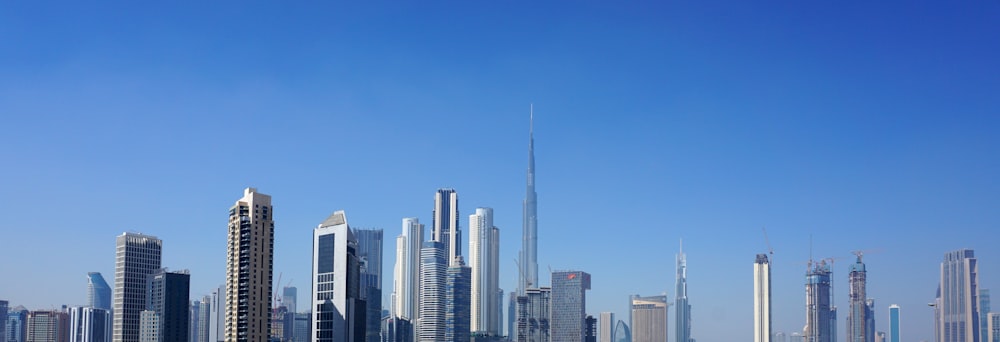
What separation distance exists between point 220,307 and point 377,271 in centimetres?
3105

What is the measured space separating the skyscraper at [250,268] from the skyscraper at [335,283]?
9455 millimetres

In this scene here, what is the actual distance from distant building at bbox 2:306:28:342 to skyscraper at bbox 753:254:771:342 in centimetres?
5736

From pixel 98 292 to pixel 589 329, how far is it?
36593mm

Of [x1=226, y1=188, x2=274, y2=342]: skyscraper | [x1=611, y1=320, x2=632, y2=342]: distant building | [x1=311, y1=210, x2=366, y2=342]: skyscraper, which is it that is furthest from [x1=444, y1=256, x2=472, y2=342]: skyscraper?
[x1=226, y1=188, x2=274, y2=342]: skyscraper

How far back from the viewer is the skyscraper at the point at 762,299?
310 ft

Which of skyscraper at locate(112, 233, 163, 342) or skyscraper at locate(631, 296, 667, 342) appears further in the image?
skyscraper at locate(631, 296, 667, 342)

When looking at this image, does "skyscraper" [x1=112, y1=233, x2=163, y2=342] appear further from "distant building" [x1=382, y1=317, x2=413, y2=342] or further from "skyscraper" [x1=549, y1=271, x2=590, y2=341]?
"skyscraper" [x1=549, y1=271, x2=590, y2=341]

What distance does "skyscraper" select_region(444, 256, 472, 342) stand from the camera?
84812mm

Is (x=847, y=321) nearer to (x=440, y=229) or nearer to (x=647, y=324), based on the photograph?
(x=647, y=324)

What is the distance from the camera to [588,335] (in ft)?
282

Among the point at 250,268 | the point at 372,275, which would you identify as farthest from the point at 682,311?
the point at 250,268

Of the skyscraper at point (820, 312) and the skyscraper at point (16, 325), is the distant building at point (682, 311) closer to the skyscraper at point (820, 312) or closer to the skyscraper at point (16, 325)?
the skyscraper at point (820, 312)

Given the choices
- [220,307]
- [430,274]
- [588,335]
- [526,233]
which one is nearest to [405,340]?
[430,274]

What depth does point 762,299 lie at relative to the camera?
312 ft
